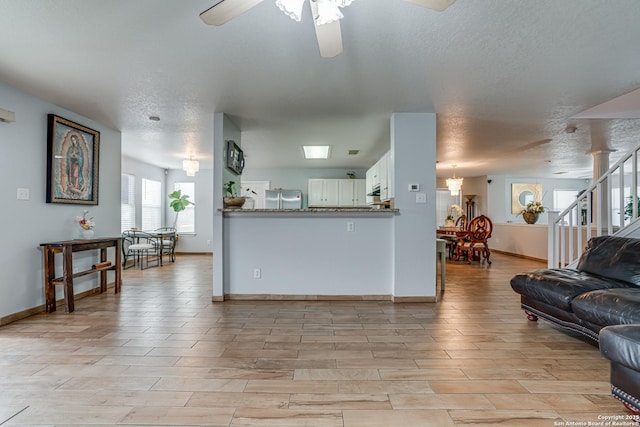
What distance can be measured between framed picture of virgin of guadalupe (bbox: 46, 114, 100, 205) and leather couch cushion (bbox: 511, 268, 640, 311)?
504cm

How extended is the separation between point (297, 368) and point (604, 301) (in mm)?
2184

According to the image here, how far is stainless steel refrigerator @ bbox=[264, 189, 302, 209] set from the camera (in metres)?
7.44

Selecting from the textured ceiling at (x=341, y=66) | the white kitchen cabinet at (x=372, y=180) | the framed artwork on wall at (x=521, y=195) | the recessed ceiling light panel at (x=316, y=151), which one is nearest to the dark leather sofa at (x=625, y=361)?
the textured ceiling at (x=341, y=66)

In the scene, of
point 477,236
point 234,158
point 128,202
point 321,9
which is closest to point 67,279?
point 234,158

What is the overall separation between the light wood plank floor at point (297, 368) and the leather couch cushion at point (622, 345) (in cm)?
30

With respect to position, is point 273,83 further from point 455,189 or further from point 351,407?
point 455,189

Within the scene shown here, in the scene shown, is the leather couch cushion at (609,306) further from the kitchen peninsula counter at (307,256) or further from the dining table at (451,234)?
the dining table at (451,234)

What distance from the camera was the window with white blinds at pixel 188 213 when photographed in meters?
8.20

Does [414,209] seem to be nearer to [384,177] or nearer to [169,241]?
[384,177]

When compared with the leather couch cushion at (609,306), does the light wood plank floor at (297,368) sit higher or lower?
lower

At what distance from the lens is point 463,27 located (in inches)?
82.0

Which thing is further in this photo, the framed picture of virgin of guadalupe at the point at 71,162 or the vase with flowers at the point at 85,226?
Answer: the vase with flowers at the point at 85,226

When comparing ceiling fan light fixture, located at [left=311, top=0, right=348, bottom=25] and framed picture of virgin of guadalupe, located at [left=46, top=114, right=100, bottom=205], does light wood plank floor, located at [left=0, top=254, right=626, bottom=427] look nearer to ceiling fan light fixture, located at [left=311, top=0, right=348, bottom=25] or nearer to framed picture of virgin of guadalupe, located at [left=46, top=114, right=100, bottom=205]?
framed picture of virgin of guadalupe, located at [left=46, top=114, right=100, bottom=205]

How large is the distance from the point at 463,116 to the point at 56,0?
3878 mm
